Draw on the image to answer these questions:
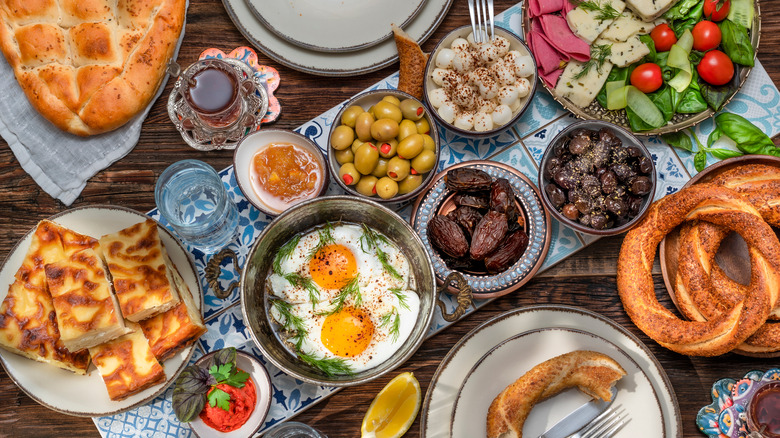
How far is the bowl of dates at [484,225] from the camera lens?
2.93 meters

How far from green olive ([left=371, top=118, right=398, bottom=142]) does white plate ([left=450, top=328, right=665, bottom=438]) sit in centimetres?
117

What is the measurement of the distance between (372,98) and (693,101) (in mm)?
1716

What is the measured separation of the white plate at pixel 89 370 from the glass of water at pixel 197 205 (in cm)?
11

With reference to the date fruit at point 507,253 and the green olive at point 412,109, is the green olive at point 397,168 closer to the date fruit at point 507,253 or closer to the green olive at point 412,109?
the green olive at point 412,109

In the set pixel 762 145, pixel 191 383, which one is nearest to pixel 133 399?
pixel 191 383

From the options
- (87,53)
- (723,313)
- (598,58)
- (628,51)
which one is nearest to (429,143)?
(598,58)

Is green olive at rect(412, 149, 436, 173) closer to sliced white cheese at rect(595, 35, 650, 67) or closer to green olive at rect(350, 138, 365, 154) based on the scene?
green olive at rect(350, 138, 365, 154)

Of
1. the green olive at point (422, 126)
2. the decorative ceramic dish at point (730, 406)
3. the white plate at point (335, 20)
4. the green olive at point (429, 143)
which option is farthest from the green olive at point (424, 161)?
the decorative ceramic dish at point (730, 406)

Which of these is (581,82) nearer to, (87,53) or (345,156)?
(345,156)

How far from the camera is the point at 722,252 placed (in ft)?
10.3

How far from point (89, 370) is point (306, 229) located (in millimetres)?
1335

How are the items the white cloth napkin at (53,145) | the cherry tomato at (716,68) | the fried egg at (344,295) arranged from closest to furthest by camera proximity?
the fried egg at (344,295)
the cherry tomato at (716,68)
the white cloth napkin at (53,145)

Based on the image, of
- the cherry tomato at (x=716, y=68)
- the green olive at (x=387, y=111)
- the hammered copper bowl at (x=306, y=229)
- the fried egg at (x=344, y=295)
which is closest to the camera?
the hammered copper bowl at (x=306, y=229)

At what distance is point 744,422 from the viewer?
303 centimetres
